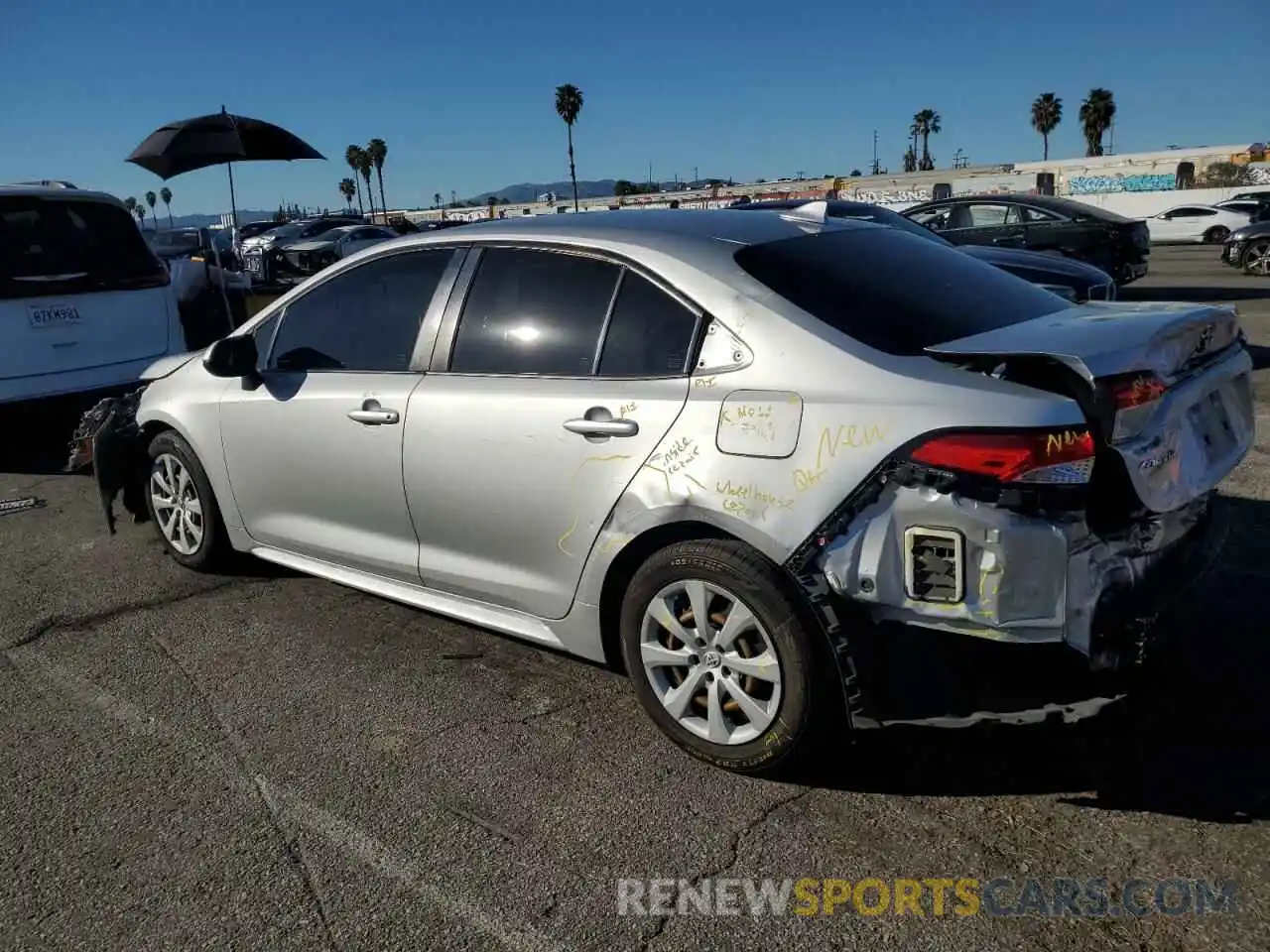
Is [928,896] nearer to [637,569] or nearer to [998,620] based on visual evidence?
[998,620]

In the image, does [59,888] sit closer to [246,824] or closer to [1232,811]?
[246,824]

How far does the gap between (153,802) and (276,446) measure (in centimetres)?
166

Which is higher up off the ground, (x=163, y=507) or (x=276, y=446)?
(x=276, y=446)

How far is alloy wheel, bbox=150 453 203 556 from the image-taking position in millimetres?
4902

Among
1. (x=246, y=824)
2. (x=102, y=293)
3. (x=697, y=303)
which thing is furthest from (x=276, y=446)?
(x=102, y=293)

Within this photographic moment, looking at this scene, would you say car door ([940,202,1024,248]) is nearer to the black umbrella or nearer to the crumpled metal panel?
the black umbrella

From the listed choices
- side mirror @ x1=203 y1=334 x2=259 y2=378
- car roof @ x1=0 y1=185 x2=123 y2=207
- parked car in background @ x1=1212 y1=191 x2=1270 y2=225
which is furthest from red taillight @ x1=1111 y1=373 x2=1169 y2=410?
parked car in background @ x1=1212 y1=191 x2=1270 y2=225

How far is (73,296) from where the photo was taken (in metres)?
7.21

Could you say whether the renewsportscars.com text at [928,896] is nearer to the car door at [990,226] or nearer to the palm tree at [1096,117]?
the car door at [990,226]

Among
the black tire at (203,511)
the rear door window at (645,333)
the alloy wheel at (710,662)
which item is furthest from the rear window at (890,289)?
the black tire at (203,511)

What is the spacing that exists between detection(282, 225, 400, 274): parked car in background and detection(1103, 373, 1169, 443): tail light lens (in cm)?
2020

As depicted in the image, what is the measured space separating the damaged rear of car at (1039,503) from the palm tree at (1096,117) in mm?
75837

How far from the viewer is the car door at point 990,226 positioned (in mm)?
14250

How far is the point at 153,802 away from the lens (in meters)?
3.00
